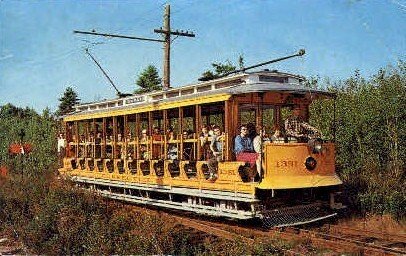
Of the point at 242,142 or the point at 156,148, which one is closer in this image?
the point at 242,142

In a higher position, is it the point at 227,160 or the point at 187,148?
the point at 187,148

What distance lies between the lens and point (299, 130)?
37.2 ft

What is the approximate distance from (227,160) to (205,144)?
40.8 inches

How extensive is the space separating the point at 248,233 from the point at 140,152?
5061 millimetres

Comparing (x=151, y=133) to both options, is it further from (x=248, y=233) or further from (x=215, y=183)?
(x=248, y=233)

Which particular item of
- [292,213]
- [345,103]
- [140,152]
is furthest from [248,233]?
[345,103]

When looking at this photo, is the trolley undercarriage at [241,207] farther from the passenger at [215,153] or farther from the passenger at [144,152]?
the passenger at [144,152]

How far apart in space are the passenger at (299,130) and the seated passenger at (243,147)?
2.97 ft

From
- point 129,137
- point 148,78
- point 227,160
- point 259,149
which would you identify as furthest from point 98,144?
point 148,78

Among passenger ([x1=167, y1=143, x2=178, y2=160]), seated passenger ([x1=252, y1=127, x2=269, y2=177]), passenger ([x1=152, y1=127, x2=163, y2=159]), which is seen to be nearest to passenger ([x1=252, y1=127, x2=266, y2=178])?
seated passenger ([x1=252, y1=127, x2=269, y2=177])

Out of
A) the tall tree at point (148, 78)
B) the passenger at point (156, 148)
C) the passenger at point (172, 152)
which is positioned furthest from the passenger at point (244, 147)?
the tall tree at point (148, 78)

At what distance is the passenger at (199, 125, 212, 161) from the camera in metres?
11.7

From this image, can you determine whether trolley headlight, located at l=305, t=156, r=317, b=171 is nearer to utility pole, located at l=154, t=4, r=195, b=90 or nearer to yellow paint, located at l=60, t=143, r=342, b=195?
yellow paint, located at l=60, t=143, r=342, b=195

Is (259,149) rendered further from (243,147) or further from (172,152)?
(172,152)
